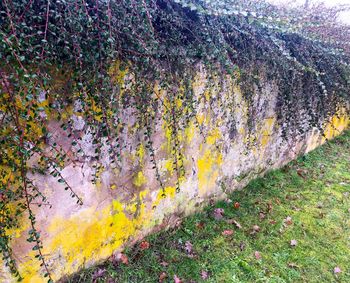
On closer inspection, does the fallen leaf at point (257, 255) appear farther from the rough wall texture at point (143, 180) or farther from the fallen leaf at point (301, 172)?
the fallen leaf at point (301, 172)

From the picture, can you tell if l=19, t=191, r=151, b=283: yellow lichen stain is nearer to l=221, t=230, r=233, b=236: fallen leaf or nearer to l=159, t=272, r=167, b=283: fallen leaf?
l=159, t=272, r=167, b=283: fallen leaf

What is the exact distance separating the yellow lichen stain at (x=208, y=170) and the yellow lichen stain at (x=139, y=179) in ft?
2.46

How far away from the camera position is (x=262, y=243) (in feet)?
10.4

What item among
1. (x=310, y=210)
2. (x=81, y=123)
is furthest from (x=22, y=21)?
(x=310, y=210)

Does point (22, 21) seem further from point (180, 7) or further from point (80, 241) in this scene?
point (80, 241)

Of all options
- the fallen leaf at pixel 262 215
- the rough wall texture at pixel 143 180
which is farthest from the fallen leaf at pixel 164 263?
the fallen leaf at pixel 262 215

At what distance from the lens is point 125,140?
7.80 ft

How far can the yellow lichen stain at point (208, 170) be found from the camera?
3262mm

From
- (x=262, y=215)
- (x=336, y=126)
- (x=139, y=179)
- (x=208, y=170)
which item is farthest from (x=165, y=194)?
(x=336, y=126)

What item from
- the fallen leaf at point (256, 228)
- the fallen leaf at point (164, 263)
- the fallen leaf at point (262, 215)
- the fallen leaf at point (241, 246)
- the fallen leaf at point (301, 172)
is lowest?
the fallen leaf at point (301, 172)

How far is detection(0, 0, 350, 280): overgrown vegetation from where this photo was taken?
1.57 metres

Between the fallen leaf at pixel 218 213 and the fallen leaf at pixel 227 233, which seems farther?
the fallen leaf at pixel 218 213

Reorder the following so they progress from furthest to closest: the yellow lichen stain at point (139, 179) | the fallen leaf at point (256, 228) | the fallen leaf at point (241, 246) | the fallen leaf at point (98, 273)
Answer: the fallen leaf at point (256, 228), the fallen leaf at point (241, 246), the yellow lichen stain at point (139, 179), the fallen leaf at point (98, 273)

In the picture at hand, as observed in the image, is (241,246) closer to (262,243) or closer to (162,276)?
(262,243)
